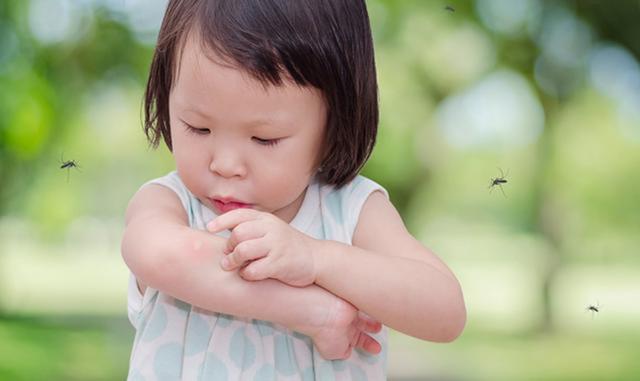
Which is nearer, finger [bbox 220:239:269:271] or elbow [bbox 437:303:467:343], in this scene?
finger [bbox 220:239:269:271]

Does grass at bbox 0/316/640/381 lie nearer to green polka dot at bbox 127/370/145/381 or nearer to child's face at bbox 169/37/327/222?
green polka dot at bbox 127/370/145/381

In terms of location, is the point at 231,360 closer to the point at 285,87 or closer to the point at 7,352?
the point at 285,87

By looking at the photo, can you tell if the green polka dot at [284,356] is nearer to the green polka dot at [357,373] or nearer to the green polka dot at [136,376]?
the green polka dot at [357,373]

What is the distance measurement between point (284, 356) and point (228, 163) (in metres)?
0.35

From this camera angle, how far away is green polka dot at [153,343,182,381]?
63.4 inches

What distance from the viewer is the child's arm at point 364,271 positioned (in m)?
1.42

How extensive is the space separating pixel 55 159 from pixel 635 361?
6.21 metres

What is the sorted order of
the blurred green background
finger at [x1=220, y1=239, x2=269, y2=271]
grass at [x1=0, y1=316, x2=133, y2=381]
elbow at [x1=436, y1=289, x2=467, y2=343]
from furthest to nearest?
1. the blurred green background
2. grass at [x1=0, y1=316, x2=133, y2=381]
3. elbow at [x1=436, y1=289, x2=467, y2=343]
4. finger at [x1=220, y1=239, x2=269, y2=271]

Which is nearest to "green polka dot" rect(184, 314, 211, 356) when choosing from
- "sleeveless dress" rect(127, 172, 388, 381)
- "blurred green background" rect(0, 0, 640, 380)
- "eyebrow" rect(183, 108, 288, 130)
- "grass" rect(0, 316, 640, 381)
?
"sleeveless dress" rect(127, 172, 388, 381)

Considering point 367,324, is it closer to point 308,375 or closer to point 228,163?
point 308,375

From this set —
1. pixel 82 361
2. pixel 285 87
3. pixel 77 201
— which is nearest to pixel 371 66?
pixel 285 87

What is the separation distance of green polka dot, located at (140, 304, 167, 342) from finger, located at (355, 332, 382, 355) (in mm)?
311

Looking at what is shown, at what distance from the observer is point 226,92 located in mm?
1449

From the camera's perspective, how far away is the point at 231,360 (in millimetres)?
1613
